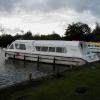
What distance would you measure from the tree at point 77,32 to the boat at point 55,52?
63.1m

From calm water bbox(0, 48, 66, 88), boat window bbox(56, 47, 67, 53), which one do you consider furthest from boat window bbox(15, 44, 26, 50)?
calm water bbox(0, 48, 66, 88)

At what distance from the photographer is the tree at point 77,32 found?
98625 millimetres

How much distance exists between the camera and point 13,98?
10359mm

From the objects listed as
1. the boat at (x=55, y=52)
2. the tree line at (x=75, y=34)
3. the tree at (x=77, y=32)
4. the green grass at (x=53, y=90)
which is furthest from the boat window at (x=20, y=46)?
the tree at (x=77, y=32)

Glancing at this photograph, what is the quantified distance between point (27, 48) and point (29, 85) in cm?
2234

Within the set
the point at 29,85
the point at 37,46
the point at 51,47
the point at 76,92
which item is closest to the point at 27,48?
the point at 37,46

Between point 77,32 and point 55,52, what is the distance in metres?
72.6

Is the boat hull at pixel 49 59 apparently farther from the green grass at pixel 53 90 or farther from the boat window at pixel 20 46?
the green grass at pixel 53 90

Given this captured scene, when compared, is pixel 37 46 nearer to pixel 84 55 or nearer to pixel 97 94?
pixel 84 55

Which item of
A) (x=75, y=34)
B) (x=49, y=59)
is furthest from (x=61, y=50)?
(x=75, y=34)

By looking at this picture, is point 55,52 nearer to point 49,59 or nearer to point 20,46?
point 49,59

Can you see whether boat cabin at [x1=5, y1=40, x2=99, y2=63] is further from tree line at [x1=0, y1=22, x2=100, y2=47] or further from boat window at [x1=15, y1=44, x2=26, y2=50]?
tree line at [x1=0, y1=22, x2=100, y2=47]

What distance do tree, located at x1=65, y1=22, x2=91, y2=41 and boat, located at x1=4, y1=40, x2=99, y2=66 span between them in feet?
207

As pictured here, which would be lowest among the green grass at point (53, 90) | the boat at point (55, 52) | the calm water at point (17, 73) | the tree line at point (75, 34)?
the calm water at point (17, 73)
